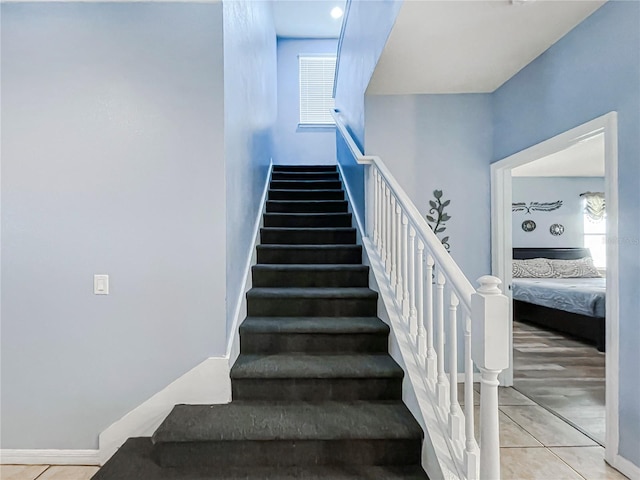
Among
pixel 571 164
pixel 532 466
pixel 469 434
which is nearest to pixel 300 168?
pixel 532 466

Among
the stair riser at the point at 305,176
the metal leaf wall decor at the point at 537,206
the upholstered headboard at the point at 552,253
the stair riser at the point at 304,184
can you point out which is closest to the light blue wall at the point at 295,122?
the stair riser at the point at 305,176

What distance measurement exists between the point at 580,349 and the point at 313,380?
385cm

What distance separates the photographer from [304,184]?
4.40 meters

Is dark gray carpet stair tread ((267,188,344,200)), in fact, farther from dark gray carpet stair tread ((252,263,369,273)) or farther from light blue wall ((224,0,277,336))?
dark gray carpet stair tread ((252,263,369,273))

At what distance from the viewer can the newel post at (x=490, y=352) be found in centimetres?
118

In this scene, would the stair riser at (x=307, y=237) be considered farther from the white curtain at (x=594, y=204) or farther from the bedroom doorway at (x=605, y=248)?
the white curtain at (x=594, y=204)

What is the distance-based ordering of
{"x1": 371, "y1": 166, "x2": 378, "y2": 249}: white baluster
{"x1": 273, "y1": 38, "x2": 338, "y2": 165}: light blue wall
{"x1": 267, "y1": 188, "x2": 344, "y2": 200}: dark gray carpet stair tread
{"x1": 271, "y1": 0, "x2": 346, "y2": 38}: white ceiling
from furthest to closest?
{"x1": 273, "y1": 38, "x2": 338, "y2": 165}: light blue wall, {"x1": 271, "y1": 0, "x2": 346, "y2": 38}: white ceiling, {"x1": 267, "y1": 188, "x2": 344, "y2": 200}: dark gray carpet stair tread, {"x1": 371, "y1": 166, "x2": 378, "y2": 249}: white baluster

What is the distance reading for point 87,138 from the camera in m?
2.02

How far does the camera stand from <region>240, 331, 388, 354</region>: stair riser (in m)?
2.25

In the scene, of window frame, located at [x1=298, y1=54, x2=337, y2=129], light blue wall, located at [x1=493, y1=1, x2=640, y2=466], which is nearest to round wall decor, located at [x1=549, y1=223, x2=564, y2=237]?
window frame, located at [x1=298, y1=54, x2=337, y2=129]

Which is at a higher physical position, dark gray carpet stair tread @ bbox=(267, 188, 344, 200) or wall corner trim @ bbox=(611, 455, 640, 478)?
dark gray carpet stair tread @ bbox=(267, 188, 344, 200)

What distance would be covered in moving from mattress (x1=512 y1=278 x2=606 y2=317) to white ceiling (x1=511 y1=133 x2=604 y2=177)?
1.72 metres

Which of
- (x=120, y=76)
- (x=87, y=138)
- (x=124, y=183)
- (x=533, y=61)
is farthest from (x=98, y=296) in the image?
(x=533, y=61)

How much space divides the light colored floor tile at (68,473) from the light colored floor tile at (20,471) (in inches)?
1.9
